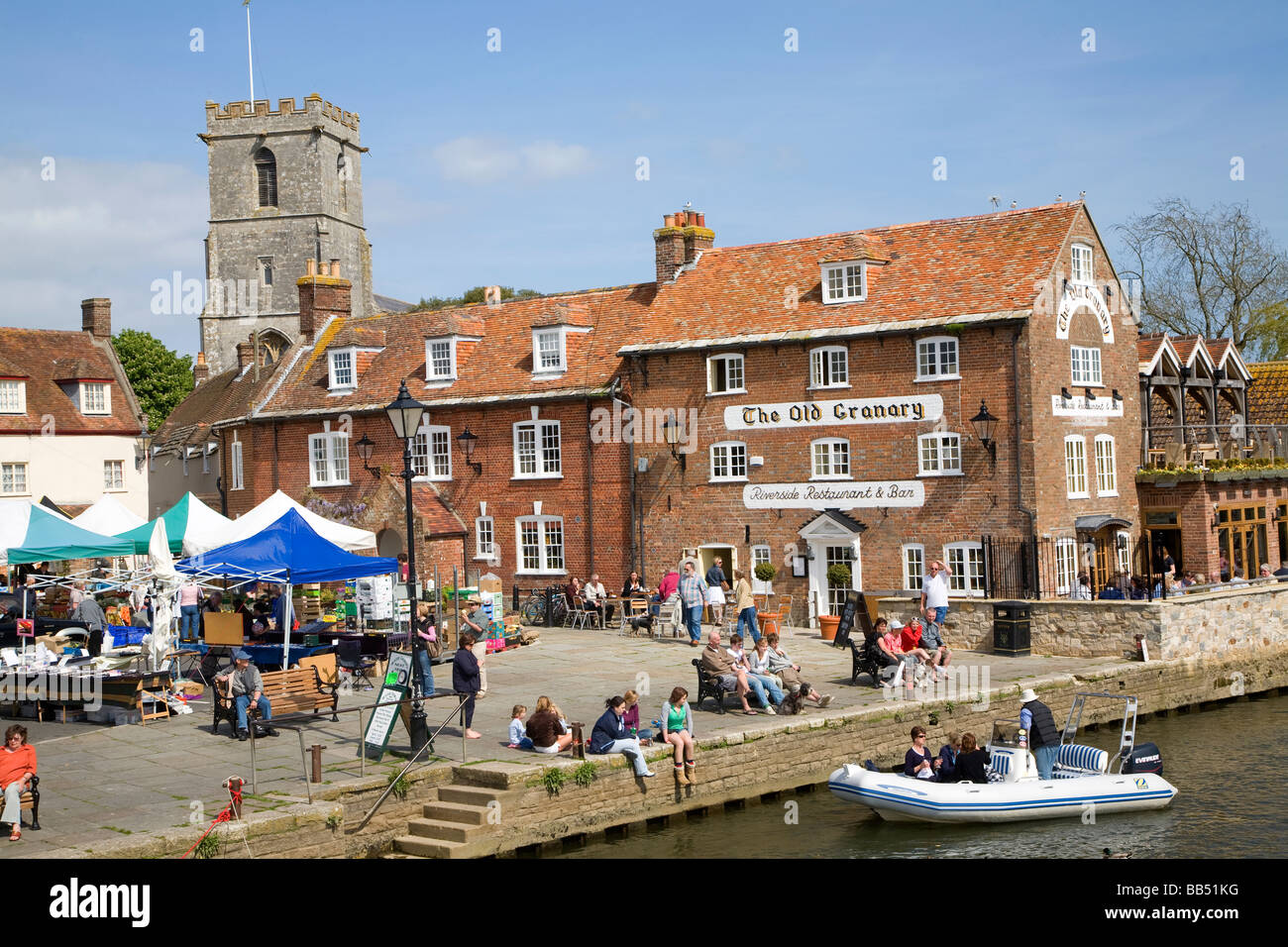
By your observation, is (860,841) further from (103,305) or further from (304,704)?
(103,305)

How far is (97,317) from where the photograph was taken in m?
50.7

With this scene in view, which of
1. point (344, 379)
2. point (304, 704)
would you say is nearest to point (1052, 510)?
point (304, 704)

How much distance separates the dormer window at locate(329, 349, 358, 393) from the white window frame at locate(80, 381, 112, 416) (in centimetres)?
1369

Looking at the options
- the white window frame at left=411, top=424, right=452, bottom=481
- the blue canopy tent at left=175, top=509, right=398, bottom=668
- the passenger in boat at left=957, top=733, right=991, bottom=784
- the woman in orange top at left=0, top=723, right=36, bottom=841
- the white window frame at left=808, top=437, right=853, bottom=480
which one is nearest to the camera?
the woman in orange top at left=0, top=723, right=36, bottom=841

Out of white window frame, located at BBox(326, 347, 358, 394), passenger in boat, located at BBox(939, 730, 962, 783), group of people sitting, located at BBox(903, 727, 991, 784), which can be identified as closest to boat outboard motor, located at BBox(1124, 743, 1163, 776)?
group of people sitting, located at BBox(903, 727, 991, 784)


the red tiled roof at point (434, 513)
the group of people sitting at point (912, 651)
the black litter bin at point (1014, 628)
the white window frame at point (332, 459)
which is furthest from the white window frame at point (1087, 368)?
the white window frame at point (332, 459)

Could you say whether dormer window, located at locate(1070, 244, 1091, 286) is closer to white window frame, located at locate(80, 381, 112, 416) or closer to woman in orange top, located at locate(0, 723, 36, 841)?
woman in orange top, located at locate(0, 723, 36, 841)

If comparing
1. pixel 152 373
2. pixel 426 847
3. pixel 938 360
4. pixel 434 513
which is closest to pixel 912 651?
pixel 938 360

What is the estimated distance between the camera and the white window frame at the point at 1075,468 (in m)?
28.9

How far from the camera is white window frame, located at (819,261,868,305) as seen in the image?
99.6 ft

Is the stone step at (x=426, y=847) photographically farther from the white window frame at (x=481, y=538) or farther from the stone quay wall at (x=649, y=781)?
the white window frame at (x=481, y=538)

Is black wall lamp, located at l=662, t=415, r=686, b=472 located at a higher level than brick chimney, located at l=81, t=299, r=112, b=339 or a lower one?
lower

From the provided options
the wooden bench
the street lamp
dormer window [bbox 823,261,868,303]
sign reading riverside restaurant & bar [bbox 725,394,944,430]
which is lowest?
the wooden bench
